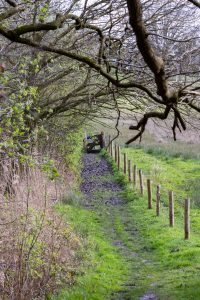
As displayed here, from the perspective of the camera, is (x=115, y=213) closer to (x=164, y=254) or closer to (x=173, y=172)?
(x=164, y=254)

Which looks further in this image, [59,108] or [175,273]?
[59,108]

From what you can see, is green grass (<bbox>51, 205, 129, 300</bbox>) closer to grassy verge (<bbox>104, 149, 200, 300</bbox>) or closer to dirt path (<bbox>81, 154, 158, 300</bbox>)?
dirt path (<bbox>81, 154, 158, 300</bbox>)

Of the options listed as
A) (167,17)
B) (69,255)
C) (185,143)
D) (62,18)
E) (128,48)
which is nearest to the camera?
(62,18)

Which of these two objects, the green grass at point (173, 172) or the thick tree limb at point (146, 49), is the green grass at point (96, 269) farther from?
the green grass at point (173, 172)

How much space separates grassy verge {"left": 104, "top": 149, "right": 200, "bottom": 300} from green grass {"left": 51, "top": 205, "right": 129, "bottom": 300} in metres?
0.46

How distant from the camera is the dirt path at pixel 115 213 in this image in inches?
417

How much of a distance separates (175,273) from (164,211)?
262 inches

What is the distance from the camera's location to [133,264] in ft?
40.5

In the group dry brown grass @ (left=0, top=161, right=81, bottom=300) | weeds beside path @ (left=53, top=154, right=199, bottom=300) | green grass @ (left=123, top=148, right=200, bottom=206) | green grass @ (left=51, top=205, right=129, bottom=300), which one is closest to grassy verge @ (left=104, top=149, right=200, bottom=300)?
weeds beside path @ (left=53, top=154, right=199, bottom=300)

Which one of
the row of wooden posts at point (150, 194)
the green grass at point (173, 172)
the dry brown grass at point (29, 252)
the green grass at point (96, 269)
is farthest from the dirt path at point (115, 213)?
the green grass at point (173, 172)

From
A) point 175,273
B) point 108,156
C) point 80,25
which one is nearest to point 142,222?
point 175,273

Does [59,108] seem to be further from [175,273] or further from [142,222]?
[175,273]

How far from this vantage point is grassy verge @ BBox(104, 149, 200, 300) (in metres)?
10.3

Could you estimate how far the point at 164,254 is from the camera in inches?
507
